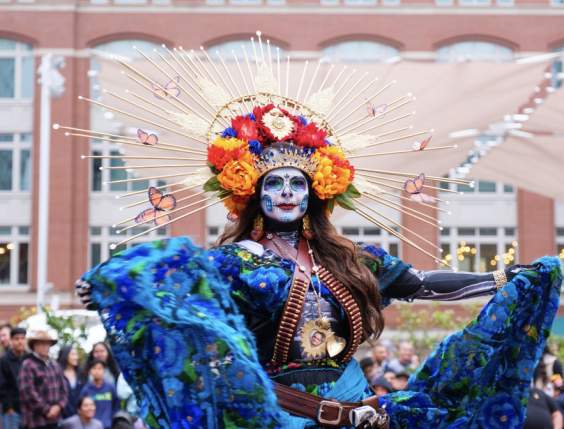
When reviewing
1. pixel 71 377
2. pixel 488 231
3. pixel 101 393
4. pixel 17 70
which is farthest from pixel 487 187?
pixel 101 393

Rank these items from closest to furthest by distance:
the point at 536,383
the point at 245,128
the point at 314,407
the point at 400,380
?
the point at 314,407 < the point at 245,128 < the point at 400,380 < the point at 536,383

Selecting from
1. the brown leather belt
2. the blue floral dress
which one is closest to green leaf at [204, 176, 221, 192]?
the blue floral dress

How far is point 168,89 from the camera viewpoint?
5199mm

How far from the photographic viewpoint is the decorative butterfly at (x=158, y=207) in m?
4.86

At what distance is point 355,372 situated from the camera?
4.73 m

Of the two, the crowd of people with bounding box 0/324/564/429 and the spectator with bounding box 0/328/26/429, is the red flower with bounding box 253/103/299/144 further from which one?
the spectator with bounding box 0/328/26/429

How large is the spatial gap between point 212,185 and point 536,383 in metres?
6.21

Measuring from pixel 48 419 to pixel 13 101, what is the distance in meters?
26.1

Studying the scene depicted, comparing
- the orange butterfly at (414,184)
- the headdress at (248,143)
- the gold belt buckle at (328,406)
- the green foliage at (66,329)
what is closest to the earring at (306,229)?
the headdress at (248,143)

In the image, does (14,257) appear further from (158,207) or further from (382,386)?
(158,207)

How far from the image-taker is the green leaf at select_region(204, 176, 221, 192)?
16.5 ft

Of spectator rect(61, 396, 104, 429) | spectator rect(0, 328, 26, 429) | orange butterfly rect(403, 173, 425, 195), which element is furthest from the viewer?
spectator rect(0, 328, 26, 429)

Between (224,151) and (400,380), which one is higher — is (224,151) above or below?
above

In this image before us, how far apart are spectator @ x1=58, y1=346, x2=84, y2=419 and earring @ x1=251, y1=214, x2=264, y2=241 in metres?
5.76
